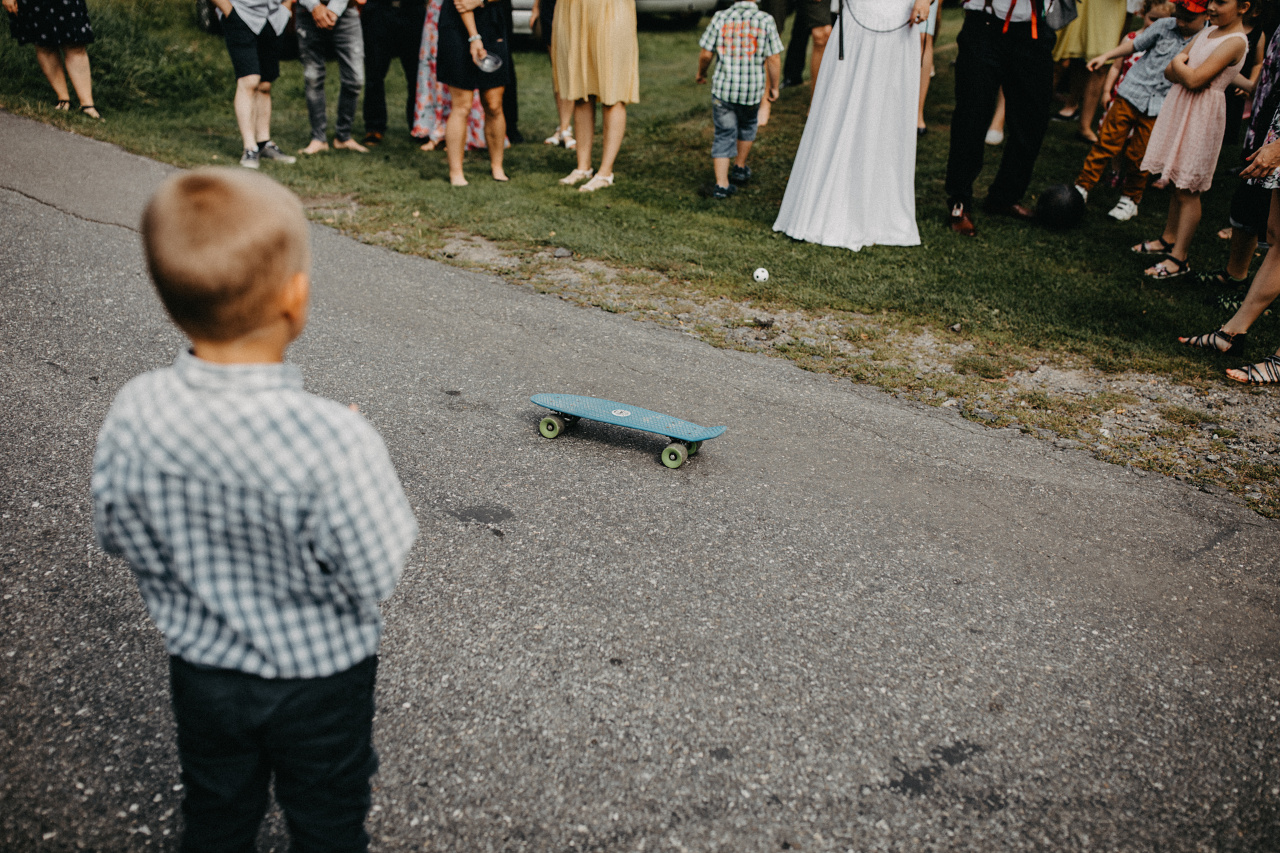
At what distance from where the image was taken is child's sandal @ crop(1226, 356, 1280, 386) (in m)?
4.45

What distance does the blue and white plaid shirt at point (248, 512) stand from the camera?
1330 mm

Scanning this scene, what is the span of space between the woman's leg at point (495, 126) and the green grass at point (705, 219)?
8.4 inches

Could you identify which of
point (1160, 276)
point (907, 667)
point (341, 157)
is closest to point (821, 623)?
point (907, 667)

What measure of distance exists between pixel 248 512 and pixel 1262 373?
500cm

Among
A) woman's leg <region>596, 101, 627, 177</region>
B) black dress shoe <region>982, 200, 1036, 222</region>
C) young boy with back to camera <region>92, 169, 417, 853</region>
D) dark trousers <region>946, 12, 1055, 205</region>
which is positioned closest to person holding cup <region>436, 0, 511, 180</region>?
woman's leg <region>596, 101, 627, 177</region>

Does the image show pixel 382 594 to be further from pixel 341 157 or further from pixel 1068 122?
pixel 1068 122

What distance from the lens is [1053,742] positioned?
228cm

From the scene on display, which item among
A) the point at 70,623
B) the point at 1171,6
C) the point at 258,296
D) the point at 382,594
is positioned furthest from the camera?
the point at 1171,6

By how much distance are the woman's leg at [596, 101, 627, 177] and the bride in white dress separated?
1.76 meters

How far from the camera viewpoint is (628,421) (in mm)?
3525

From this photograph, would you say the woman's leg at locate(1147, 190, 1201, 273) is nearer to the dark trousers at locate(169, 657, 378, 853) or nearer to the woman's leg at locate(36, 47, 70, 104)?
the dark trousers at locate(169, 657, 378, 853)

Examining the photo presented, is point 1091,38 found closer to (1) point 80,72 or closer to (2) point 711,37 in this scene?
(2) point 711,37

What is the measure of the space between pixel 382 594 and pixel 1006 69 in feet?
23.3

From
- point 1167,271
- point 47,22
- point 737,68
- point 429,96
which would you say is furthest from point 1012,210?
point 47,22
